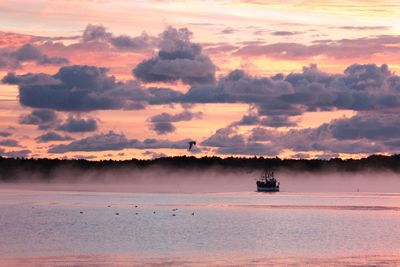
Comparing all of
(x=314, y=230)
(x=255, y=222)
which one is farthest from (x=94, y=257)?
(x=255, y=222)

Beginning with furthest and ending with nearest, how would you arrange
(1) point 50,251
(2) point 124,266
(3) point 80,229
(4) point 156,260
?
(3) point 80,229
(1) point 50,251
(4) point 156,260
(2) point 124,266

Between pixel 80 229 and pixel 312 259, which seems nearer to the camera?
pixel 312 259

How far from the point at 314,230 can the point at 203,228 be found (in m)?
13.6

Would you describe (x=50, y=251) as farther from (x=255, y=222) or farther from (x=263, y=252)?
(x=255, y=222)

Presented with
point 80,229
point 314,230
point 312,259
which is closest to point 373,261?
point 312,259

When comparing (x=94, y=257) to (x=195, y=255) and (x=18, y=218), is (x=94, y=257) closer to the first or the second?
(x=195, y=255)

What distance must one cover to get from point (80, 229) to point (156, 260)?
130ft

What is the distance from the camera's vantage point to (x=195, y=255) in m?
75.0

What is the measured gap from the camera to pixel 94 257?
73.1 metres

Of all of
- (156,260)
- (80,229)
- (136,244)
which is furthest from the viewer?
(80,229)

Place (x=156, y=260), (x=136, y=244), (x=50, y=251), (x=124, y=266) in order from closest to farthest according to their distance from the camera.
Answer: (x=124, y=266) → (x=156, y=260) → (x=50, y=251) → (x=136, y=244)

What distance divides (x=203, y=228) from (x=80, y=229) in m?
15.1

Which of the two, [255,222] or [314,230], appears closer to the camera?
[314,230]

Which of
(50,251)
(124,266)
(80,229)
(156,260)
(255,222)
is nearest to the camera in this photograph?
(124,266)
